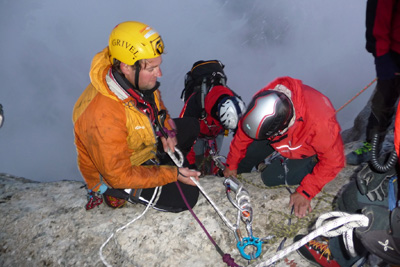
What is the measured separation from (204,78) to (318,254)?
3.58 metres

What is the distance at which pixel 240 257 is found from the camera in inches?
105

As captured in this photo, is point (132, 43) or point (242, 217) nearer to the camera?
point (132, 43)

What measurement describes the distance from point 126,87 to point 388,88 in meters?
3.51

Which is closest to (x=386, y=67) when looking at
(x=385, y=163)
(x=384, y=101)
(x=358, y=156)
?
(x=384, y=101)

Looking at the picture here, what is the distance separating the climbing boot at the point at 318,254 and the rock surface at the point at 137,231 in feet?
0.31

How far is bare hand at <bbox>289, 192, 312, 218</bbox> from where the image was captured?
2912 millimetres

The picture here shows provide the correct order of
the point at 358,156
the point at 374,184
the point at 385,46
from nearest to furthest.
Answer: the point at 374,184
the point at 385,46
the point at 358,156

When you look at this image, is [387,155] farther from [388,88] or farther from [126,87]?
[126,87]

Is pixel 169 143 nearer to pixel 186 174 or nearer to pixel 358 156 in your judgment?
pixel 186 174

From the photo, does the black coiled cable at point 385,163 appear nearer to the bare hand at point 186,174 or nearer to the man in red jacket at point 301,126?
the man in red jacket at point 301,126

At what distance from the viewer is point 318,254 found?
95.3 inches

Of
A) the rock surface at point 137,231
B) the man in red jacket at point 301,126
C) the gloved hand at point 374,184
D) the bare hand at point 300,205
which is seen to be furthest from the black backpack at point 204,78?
the gloved hand at point 374,184

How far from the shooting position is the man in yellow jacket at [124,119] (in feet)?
7.94

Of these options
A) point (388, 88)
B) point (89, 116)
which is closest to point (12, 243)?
point (89, 116)
